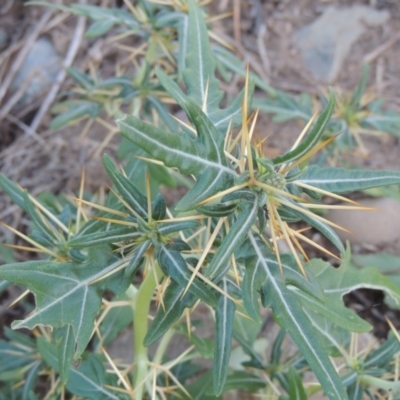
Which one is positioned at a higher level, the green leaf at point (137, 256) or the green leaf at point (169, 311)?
the green leaf at point (137, 256)

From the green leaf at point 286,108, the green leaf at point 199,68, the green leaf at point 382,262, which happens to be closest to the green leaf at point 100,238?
the green leaf at point 199,68

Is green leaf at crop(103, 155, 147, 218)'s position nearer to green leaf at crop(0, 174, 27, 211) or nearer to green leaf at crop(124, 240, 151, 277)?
green leaf at crop(124, 240, 151, 277)

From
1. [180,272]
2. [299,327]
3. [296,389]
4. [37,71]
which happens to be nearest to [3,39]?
[37,71]

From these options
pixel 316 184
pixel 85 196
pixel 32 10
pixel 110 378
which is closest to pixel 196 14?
pixel 316 184

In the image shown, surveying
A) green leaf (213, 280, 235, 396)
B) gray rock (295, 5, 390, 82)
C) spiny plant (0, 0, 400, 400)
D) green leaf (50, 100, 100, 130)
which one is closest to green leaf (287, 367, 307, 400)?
spiny plant (0, 0, 400, 400)

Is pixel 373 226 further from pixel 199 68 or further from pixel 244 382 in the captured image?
pixel 199 68

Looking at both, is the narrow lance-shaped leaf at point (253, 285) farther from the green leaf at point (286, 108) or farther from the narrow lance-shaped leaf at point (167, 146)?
the green leaf at point (286, 108)

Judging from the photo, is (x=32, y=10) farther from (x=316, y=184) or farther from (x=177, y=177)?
(x=316, y=184)

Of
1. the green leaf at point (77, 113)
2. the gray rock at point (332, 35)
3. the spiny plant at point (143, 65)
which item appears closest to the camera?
the spiny plant at point (143, 65)
